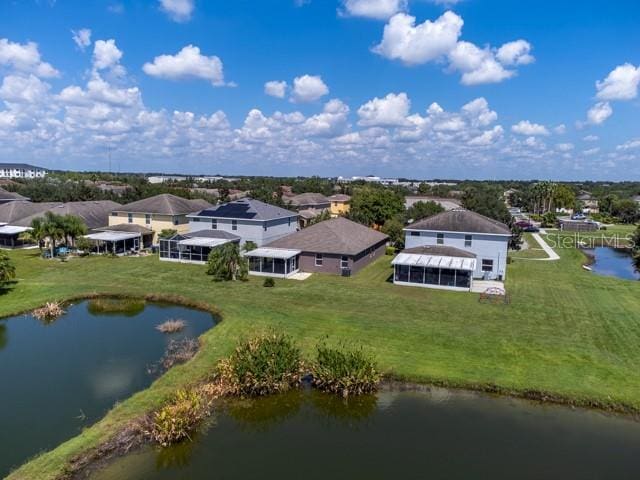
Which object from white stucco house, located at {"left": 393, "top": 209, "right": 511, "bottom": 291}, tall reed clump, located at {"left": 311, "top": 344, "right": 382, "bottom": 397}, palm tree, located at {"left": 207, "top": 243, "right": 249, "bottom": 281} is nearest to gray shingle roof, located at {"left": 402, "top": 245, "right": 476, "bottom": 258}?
white stucco house, located at {"left": 393, "top": 209, "right": 511, "bottom": 291}

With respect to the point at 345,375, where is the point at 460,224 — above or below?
above

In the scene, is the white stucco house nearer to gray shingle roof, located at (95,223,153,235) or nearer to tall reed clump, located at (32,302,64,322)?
tall reed clump, located at (32,302,64,322)

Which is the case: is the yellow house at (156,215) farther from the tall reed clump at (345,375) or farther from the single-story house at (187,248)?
the tall reed clump at (345,375)

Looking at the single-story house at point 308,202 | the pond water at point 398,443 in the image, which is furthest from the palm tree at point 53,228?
the single-story house at point 308,202

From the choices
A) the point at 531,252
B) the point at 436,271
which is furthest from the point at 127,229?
the point at 531,252

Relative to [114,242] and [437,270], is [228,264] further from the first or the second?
[114,242]

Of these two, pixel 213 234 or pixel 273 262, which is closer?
pixel 273 262
